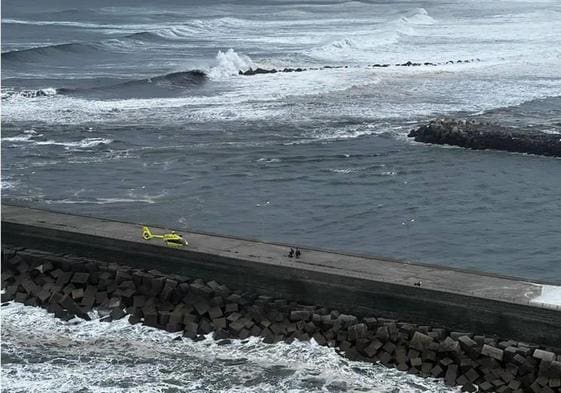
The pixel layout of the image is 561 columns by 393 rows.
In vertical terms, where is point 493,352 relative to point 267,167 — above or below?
above

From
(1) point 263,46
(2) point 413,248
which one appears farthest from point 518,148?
(1) point 263,46

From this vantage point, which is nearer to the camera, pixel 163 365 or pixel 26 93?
pixel 163 365

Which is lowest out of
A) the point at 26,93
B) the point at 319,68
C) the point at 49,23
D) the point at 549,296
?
the point at 49,23

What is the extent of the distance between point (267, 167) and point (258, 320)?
14.8 metres

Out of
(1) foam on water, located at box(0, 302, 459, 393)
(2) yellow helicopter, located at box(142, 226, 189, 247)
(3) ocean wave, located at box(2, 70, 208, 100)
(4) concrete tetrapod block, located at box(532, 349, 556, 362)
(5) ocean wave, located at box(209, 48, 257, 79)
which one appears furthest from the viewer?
(5) ocean wave, located at box(209, 48, 257, 79)

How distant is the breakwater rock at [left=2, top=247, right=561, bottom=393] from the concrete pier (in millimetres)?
227

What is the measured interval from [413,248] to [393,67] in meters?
36.7

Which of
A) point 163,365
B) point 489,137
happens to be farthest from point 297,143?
point 163,365

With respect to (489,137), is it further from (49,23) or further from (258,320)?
(49,23)

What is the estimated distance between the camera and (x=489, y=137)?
3809cm

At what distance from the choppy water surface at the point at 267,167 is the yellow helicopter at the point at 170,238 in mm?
2069

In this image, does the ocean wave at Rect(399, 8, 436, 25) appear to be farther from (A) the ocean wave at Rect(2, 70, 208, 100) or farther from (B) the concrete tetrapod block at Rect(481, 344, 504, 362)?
(B) the concrete tetrapod block at Rect(481, 344, 504, 362)

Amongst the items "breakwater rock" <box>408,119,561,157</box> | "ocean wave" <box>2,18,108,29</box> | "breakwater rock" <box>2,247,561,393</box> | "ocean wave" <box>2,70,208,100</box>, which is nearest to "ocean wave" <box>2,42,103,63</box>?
"ocean wave" <box>2,70,208,100</box>

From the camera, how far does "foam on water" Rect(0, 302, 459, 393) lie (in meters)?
18.1
